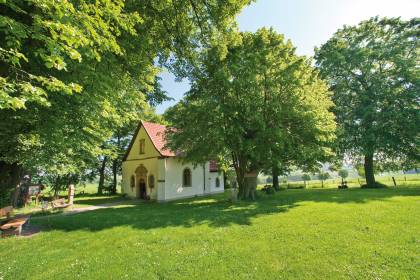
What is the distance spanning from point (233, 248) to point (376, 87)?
88.1ft

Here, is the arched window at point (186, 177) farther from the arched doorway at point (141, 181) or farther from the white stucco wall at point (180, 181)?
the arched doorway at point (141, 181)

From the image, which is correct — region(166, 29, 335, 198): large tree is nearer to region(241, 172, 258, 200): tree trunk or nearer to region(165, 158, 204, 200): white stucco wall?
region(241, 172, 258, 200): tree trunk

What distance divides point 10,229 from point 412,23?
128 feet

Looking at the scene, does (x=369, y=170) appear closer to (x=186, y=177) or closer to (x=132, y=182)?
(x=186, y=177)

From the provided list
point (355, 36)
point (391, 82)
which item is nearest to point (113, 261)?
point (391, 82)

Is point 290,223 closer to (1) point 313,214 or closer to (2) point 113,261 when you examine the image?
(1) point 313,214

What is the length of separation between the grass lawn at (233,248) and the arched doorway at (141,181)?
14.7 meters

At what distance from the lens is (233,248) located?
8164mm

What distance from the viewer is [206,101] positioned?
16953 millimetres

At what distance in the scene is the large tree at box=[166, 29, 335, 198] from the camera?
642 inches

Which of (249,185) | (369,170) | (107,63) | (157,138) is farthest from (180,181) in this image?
(369,170)

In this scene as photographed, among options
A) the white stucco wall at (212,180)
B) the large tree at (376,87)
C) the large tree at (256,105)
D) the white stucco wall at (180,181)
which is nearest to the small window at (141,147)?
the white stucco wall at (180,181)

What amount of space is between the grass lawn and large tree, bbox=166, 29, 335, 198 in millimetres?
5910

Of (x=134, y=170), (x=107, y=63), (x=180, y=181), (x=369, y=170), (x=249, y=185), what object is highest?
(x=107, y=63)
